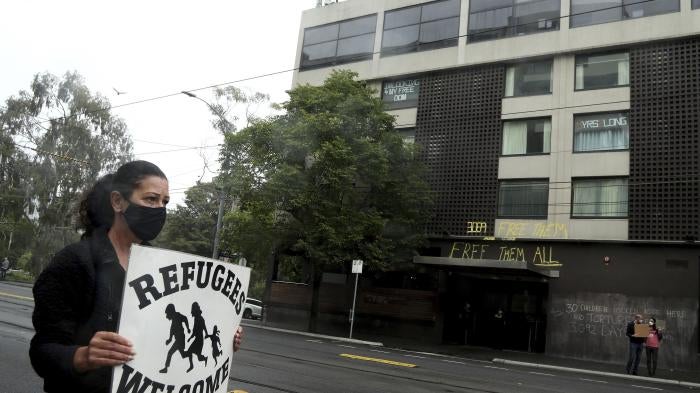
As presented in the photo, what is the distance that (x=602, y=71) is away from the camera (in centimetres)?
2223

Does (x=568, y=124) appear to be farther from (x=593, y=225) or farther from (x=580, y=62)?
(x=593, y=225)

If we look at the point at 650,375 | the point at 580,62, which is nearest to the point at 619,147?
the point at 580,62

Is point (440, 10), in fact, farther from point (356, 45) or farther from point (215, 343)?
point (215, 343)

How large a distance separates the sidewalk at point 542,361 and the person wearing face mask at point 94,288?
16307 mm

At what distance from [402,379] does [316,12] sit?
24.9 m

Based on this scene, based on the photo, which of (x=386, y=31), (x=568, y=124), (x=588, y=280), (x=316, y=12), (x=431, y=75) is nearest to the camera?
(x=588, y=280)

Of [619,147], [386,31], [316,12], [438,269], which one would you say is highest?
[316,12]

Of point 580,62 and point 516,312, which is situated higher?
point 580,62

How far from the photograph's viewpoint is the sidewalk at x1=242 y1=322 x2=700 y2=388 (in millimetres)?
15906

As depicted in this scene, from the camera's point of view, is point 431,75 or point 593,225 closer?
point 593,225

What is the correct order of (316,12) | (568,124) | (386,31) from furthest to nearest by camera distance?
(316,12) < (386,31) < (568,124)

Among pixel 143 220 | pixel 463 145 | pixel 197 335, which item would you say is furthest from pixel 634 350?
pixel 143 220

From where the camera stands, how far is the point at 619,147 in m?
21.3

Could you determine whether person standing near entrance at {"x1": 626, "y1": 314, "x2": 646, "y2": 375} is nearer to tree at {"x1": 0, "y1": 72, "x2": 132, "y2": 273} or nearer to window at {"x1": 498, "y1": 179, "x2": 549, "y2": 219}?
window at {"x1": 498, "y1": 179, "x2": 549, "y2": 219}
